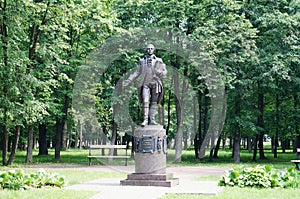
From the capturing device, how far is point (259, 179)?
33.6 feet

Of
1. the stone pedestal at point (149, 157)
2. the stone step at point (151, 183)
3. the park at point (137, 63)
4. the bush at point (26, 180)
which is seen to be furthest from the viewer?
the park at point (137, 63)

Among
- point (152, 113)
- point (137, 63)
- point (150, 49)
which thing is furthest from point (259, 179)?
point (137, 63)

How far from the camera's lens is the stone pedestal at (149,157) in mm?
10750

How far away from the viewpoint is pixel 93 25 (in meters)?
19.0

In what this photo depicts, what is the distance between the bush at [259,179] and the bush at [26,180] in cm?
413

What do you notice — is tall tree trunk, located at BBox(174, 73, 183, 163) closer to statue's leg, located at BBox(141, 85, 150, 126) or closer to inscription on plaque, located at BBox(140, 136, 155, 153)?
statue's leg, located at BBox(141, 85, 150, 126)

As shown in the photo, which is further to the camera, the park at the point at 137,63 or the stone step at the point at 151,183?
the park at the point at 137,63

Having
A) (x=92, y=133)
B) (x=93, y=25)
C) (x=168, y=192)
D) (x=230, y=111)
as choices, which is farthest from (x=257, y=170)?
(x=92, y=133)

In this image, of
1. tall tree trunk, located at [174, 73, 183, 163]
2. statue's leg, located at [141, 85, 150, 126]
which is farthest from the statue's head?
tall tree trunk, located at [174, 73, 183, 163]

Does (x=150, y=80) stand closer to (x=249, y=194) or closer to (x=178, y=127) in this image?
(x=249, y=194)

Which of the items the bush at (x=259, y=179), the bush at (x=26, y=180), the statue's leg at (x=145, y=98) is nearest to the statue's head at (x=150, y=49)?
the statue's leg at (x=145, y=98)

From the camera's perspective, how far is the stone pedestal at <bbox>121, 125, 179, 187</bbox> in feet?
35.3

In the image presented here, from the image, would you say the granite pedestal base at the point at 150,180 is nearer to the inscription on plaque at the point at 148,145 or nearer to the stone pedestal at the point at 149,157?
the stone pedestal at the point at 149,157

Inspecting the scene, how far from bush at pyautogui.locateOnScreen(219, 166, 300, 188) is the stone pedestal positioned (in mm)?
1446
